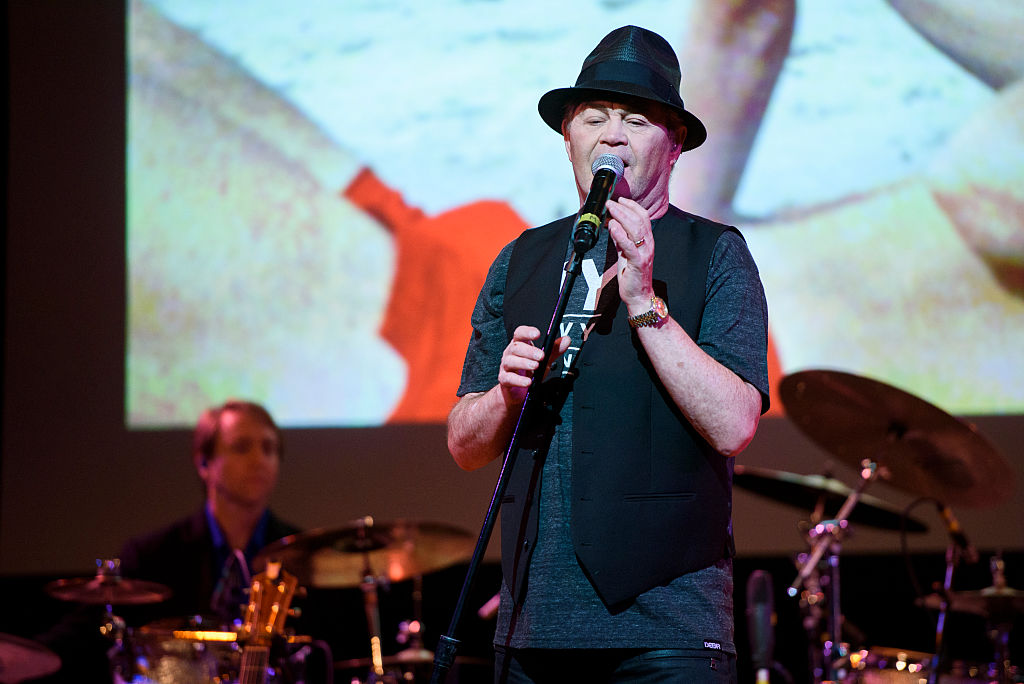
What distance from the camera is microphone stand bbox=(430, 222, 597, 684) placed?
1449 millimetres

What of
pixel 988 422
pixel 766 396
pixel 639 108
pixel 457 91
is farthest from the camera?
pixel 457 91

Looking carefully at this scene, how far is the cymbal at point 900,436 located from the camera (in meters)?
3.16

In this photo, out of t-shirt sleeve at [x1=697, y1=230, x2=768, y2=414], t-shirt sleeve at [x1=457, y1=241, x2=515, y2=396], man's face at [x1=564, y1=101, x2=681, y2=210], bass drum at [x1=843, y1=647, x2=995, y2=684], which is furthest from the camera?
bass drum at [x1=843, y1=647, x2=995, y2=684]

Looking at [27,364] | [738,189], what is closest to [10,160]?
[27,364]

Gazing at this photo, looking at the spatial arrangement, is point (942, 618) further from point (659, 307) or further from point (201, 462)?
point (201, 462)

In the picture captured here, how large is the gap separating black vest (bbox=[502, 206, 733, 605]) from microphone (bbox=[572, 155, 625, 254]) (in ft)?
0.49

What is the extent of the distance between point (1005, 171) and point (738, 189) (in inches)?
38.6

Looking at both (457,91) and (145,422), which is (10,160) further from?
(457,91)

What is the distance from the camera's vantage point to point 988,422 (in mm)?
3977

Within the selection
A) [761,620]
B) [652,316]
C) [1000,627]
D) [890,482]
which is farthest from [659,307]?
[1000,627]

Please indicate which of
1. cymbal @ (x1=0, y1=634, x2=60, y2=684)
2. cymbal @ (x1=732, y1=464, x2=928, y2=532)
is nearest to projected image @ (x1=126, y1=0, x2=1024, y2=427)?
cymbal @ (x1=732, y1=464, x2=928, y2=532)

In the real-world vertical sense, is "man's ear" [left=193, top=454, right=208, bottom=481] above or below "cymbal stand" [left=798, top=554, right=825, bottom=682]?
above

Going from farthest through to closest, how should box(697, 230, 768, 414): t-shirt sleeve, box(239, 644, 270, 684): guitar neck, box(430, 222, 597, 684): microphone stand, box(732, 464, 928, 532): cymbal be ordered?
box(732, 464, 928, 532): cymbal
box(239, 644, 270, 684): guitar neck
box(697, 230, 768, 414): t-shirt sleeve
box(430, 222, 597, 684): microphone stand

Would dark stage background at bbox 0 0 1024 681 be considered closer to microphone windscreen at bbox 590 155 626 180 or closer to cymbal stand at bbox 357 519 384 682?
cymbal stand at bbox 357 519 384 682
